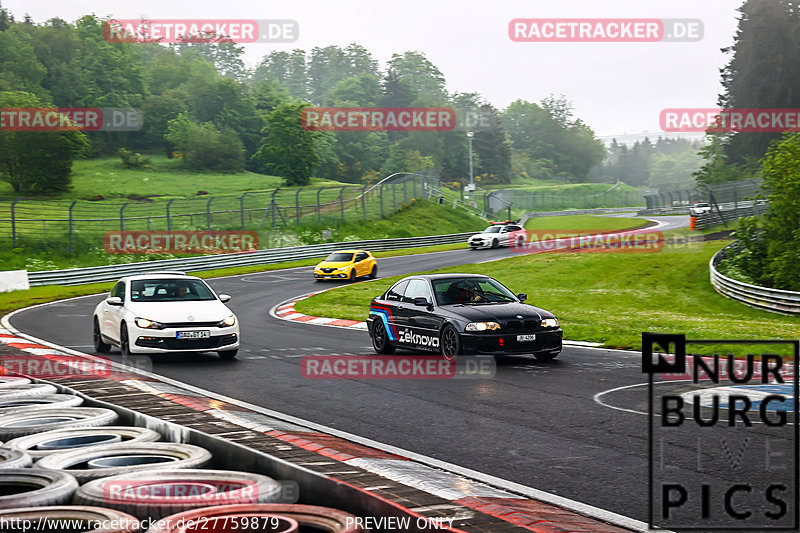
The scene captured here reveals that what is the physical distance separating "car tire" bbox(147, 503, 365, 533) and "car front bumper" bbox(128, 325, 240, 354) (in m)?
10.2

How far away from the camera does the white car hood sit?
49.0 feet

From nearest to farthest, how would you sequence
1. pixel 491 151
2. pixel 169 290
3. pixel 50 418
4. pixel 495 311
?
pixel 50 418
pixel 495 311
pixel 169 290
pixel 491 151

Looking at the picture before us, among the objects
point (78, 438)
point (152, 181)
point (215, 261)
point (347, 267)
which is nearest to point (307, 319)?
point (347, 267)

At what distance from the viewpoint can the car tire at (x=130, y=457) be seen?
5789 mm

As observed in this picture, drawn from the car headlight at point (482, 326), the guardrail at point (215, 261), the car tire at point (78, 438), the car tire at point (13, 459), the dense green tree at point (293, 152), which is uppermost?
the dense green tree at point (293, 152)

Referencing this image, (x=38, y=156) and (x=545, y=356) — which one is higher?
(x=38, y=156)

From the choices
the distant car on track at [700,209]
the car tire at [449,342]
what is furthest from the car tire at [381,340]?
the distant car on track at [700,209]

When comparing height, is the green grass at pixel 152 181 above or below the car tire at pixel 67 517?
above

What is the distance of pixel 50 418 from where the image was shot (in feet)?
26.2

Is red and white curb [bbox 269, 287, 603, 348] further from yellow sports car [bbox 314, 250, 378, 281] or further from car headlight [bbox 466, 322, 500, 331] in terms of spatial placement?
yellow sports car [bbox 314, 250, 378, 281]

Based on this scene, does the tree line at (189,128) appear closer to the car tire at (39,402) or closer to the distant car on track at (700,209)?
the distant car on track at (700,209)

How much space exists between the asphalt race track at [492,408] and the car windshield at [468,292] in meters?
1.07

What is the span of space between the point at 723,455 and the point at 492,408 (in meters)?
3.27

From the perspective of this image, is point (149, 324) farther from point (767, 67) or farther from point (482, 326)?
point (767, 67)
